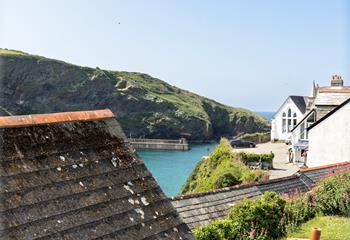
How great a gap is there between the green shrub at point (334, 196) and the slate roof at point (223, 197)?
1746mm

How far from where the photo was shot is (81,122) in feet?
23.4

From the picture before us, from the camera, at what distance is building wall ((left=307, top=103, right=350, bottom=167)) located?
82.6 feet

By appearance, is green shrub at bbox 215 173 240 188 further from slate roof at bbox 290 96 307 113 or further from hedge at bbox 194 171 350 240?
slate roof at bbox 290 96 307 113

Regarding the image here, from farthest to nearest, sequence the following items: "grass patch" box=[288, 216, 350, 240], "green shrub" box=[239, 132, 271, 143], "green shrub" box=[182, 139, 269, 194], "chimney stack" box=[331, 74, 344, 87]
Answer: "green shrub" box=[239, 132, 271, 143] < "chimney stack" box=[331, 74, 344, 87] < "green shrub" box=[182, 139, 269, 194] < "grass patch" box=[288, 216, 350, 240]

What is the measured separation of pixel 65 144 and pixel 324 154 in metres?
23.1

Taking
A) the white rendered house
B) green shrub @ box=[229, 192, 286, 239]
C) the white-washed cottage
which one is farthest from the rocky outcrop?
green shrub @ box=[229, 192, 286, 239]

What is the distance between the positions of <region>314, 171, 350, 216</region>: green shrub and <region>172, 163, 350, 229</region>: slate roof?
1.75 meters

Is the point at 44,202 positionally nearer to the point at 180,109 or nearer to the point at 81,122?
the point at 81,122

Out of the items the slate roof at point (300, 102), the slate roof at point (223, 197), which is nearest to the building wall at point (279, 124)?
the slate roof at point (300, 102)

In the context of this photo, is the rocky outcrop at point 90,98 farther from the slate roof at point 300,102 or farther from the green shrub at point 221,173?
the green shrub at point 221,173

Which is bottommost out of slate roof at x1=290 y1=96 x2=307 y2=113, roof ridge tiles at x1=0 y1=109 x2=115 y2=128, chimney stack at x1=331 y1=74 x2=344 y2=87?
roof ridge tiles at x1=0 y1=109 x2=115 y2=128

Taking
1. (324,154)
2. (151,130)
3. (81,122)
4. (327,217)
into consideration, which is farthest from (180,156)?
(81,122)

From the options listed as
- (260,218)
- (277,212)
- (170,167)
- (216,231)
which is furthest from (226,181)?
(170,167)

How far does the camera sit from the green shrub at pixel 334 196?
1548 cm
